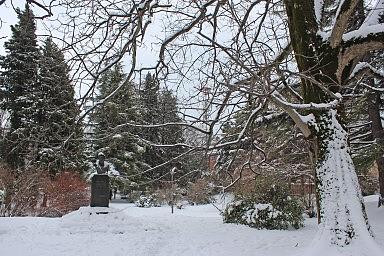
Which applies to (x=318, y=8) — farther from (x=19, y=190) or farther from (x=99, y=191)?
(x=19, y=190)

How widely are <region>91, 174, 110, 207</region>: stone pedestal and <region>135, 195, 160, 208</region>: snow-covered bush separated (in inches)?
505

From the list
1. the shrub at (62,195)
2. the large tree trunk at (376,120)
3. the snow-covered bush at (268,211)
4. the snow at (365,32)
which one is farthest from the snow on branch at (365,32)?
the shrub at (62,195)

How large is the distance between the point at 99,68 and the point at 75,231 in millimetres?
7283

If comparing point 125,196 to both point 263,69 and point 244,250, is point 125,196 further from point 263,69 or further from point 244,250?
point 263,69

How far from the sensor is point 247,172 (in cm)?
1505

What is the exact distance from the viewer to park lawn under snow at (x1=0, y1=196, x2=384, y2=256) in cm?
877

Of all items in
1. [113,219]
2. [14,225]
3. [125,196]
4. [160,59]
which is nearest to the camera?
[160,59]

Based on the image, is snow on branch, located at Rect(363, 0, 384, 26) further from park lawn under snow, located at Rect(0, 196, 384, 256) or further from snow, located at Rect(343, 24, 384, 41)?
park lawn under snow, located at Rect(0, 196, 384, 256)

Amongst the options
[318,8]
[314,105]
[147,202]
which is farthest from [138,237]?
[147,202]

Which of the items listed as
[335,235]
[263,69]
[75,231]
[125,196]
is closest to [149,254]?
[75,231]

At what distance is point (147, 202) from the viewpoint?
2777 cm

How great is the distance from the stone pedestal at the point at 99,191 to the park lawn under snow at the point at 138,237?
0.53m

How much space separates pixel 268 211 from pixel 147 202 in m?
16.4

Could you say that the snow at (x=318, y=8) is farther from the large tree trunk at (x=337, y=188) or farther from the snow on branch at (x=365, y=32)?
the large tree trunk at (x=337, y=188)
